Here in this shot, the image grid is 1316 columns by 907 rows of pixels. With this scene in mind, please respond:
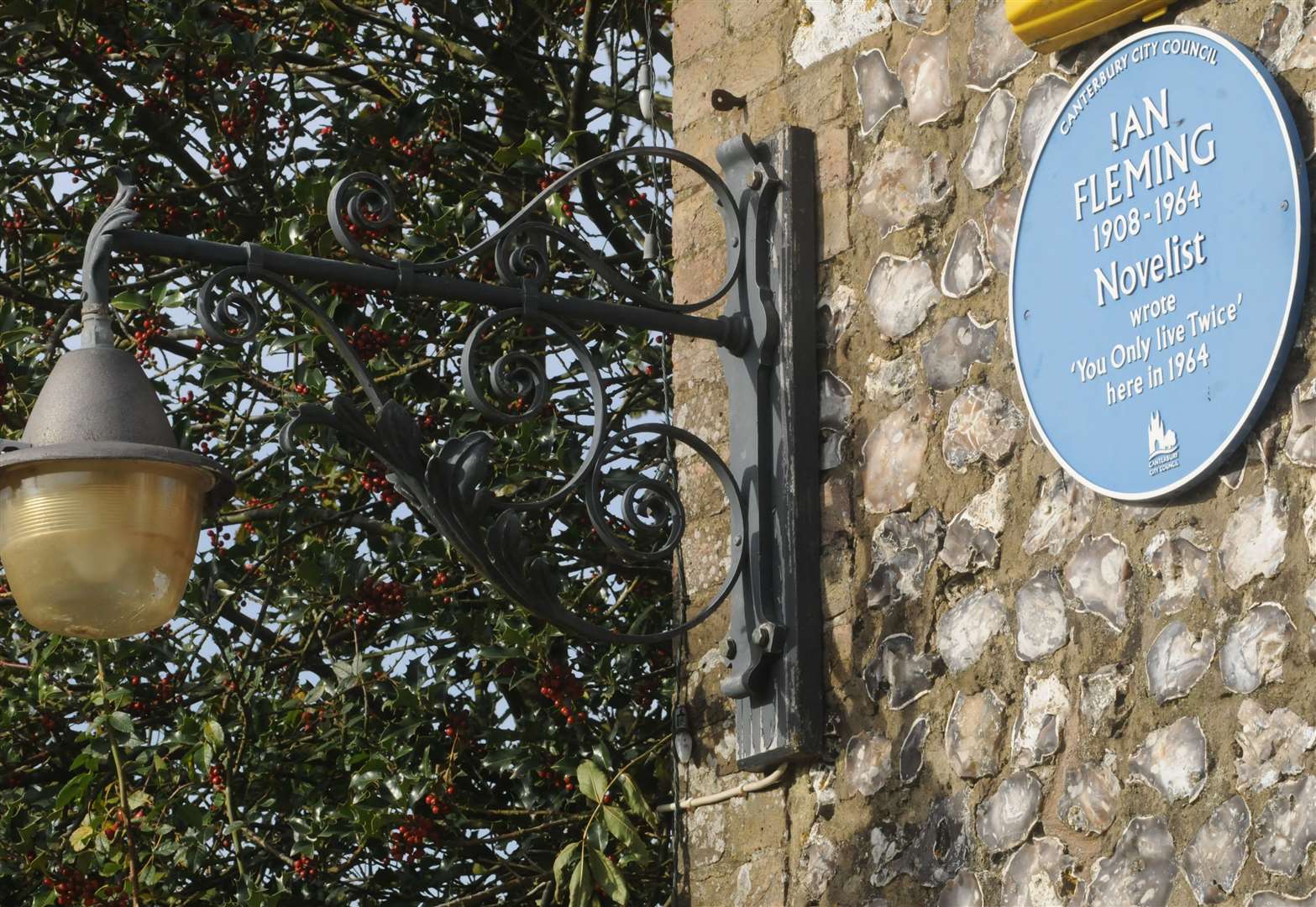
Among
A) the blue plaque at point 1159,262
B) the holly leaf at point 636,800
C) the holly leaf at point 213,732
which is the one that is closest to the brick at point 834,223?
the blue plaque at point 1159,262

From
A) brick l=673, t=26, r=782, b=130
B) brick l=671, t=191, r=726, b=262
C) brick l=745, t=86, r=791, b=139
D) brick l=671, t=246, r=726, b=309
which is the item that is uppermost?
brick l=673, t=26, r=782, b=130

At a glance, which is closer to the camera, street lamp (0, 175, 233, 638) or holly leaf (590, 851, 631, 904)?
street lamp (0, 175, 233, 638)

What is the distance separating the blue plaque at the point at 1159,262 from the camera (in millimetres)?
3115

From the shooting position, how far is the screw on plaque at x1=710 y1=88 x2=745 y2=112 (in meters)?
4.38

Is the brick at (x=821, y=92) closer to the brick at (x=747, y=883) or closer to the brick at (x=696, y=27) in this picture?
the brick at (x=696, y=27)

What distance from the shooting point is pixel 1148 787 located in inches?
125

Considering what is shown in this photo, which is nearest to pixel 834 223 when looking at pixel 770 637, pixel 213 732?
pixel 770 637

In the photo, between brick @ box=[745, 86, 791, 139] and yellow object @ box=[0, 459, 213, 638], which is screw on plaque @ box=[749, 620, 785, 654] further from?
yellow object @ box=[0, 459, 213, 638]

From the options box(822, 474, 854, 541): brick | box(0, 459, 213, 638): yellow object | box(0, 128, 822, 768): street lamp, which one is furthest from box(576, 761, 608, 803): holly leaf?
box(0, 459, 213, 638): yellow object

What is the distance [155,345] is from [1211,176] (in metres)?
3.27

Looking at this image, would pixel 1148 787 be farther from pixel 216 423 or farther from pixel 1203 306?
pixel 216 423

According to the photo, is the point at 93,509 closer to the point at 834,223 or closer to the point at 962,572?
the point at 962,572

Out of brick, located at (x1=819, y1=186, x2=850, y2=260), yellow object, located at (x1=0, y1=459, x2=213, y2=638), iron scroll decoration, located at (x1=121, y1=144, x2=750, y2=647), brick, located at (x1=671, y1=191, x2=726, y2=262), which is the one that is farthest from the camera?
brick, located at (x1=671, y1=191, x2=726, y2=262)

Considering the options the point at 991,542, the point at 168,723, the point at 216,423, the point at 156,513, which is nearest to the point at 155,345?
the point at 216,423
